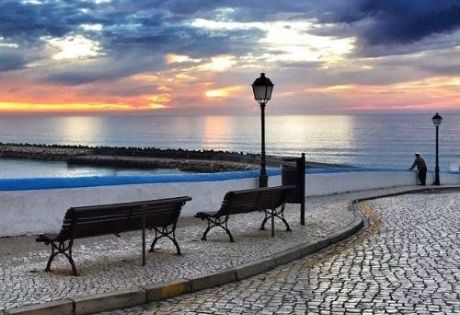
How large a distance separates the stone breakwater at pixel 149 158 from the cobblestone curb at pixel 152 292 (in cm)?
6066

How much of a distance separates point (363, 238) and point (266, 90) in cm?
486

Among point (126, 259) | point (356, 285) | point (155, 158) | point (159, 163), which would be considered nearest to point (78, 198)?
point (126, 259)

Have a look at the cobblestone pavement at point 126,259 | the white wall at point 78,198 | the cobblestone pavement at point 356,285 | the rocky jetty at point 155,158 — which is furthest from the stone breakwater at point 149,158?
the cobblestone pavement at point 356,285

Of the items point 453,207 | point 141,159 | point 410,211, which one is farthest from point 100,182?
point 141,159

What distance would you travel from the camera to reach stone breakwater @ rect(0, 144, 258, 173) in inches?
3089

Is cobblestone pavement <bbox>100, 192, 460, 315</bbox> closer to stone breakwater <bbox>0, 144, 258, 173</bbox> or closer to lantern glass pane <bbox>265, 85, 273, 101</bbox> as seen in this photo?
lantern glass pane <bbox>265, 85, 273, 101</bbox>

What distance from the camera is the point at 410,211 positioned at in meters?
16.5

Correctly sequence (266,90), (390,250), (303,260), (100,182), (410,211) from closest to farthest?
(303,260), (390,250), (100,182), (266,90), (410,211)

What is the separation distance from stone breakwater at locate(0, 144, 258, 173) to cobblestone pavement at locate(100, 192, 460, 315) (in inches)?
2331

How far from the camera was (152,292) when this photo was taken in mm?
7148

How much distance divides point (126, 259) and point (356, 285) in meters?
3.26

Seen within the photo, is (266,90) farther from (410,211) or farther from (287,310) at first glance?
(287,310)

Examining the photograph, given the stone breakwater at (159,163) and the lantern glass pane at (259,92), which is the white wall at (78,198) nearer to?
the lantern glass pane at (259,92)

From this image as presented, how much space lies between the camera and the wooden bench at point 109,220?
785 cm
